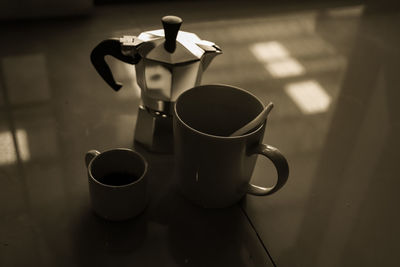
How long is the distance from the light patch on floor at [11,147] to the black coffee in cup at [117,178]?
0.48 feet

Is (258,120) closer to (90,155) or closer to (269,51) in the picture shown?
(90,155)

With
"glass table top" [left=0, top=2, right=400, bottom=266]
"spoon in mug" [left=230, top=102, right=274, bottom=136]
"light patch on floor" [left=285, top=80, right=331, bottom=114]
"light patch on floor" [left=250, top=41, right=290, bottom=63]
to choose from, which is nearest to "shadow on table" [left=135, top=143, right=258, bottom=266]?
"glass table top" [left=0, top=2, right=400, bottom=266]

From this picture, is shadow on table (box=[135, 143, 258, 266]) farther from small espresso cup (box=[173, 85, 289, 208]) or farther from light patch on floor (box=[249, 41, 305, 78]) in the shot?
light patch on floor (box=[249, 41, 305, 78])

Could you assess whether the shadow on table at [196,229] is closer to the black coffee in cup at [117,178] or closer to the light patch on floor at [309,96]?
the black coffee in cup at [117,178]

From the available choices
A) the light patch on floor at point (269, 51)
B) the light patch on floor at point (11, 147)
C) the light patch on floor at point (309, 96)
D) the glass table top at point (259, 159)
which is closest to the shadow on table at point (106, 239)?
the glass table top at point (259, 159)

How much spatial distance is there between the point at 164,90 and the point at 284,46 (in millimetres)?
437

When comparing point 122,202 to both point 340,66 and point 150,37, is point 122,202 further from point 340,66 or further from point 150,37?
point 340,66

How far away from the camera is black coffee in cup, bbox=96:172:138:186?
52 cm

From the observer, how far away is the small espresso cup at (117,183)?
49cm

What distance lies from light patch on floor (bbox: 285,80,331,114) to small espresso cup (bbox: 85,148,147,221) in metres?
0.35

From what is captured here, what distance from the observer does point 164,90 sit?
0.59 metres

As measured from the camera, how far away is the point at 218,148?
479mm

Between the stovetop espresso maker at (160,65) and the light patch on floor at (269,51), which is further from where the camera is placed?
the light patch on floor at (269,51)

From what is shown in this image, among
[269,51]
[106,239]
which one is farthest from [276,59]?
[106,239]
